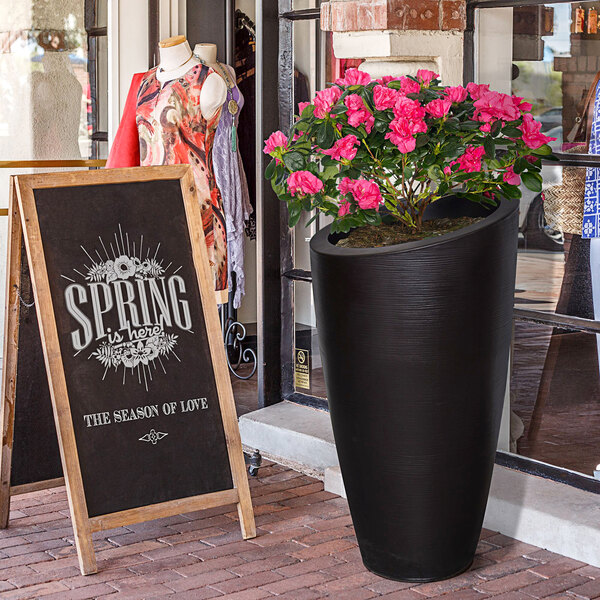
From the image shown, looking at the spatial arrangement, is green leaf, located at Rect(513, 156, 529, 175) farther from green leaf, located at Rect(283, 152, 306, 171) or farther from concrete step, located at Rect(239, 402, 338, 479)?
concrete step, located at Rect(239, 402, 338, 479)

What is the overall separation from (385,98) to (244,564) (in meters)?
1.39

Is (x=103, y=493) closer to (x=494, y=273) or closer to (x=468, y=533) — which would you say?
(x=468, y=533)

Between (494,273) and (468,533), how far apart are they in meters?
0.74

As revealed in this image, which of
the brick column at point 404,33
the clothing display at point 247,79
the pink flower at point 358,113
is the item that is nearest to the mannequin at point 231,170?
the clothing display at point 247,79

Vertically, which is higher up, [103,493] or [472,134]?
[472,134]

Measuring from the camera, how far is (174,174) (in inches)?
128

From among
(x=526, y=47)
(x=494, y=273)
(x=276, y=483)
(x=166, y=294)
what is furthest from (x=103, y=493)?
(x=526, y=47)

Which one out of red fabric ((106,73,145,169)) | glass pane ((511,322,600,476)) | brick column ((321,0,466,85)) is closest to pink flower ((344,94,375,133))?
brick column ((321,0,466,85))

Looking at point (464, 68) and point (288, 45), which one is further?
point (288, 45)

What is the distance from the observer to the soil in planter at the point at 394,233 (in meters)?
2.81

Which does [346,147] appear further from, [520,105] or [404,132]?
[520,105]

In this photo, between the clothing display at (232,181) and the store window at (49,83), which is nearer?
the clothing display at (232,181)

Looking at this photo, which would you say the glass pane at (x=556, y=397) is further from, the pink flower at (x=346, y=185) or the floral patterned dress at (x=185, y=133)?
the floral patterned dress at (x=185, y=133)

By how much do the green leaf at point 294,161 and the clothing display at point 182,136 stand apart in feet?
4.37
